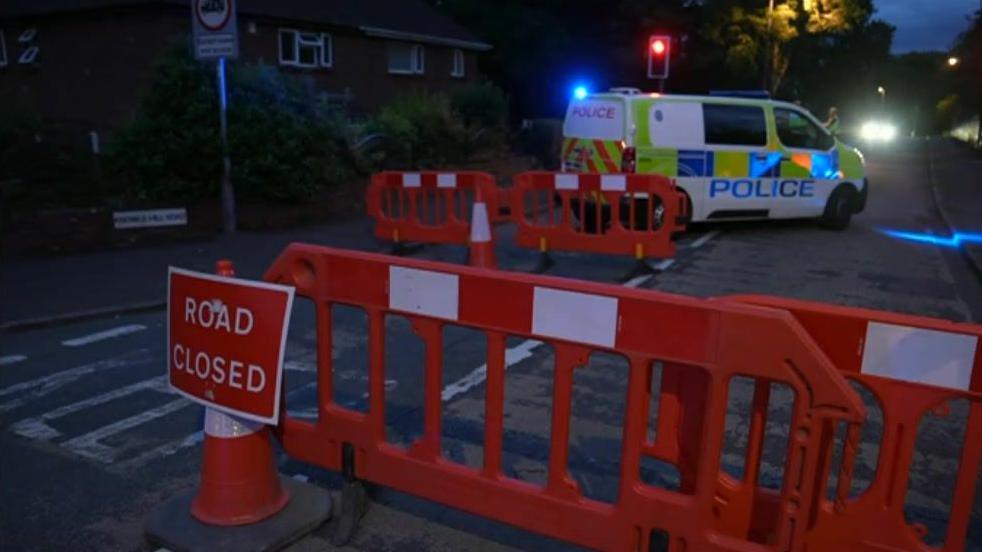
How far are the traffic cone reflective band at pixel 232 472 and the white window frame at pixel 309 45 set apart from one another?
70.8 feet

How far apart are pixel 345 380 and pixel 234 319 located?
233 cm

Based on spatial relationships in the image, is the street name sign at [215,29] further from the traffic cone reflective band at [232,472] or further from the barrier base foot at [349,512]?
the barrier base foot at [349,512]

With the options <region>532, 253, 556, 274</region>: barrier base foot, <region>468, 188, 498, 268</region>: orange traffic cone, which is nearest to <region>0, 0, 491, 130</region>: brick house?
<region>532, 253, 556, 274</region>: barrier base foot

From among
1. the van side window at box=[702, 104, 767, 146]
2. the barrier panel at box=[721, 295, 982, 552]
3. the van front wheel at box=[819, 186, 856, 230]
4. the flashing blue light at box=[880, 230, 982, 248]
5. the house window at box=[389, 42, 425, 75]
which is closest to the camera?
the barrier panel at box=[721, 295, 982, 552]

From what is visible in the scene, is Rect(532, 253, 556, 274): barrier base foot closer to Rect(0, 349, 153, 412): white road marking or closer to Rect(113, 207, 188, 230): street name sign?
Rect(0, 349, 153, 412): white road marking

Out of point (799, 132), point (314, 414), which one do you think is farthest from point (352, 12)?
point (314, 414)

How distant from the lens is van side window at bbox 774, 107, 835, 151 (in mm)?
12586

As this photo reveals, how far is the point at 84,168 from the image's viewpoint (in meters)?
11.3

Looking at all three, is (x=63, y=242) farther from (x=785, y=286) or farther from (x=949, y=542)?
(x=949, y=542)

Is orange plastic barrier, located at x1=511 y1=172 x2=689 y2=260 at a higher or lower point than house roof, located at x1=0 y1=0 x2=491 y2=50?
lower

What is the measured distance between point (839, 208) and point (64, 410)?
39.1 ft

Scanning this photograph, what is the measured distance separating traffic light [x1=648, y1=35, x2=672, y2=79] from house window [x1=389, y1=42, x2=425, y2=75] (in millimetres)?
14011

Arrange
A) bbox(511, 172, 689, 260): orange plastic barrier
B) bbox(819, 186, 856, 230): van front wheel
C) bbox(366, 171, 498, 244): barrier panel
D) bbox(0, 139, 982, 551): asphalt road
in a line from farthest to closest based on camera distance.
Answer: bbox(819, 186, 856, 230): van front wheel < bbox(366, 171, 498, 244): barrier panel < bbox(511, 172, 689, 260): orange plastic barrier < bbox(0, 139, 982, 551): asphalt road

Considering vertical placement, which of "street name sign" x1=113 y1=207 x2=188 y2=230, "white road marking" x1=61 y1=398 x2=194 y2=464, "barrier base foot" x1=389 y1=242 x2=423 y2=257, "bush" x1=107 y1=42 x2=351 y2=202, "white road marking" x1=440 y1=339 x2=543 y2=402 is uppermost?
"bush" x1=107 y1=42 x2=351 y2=202
